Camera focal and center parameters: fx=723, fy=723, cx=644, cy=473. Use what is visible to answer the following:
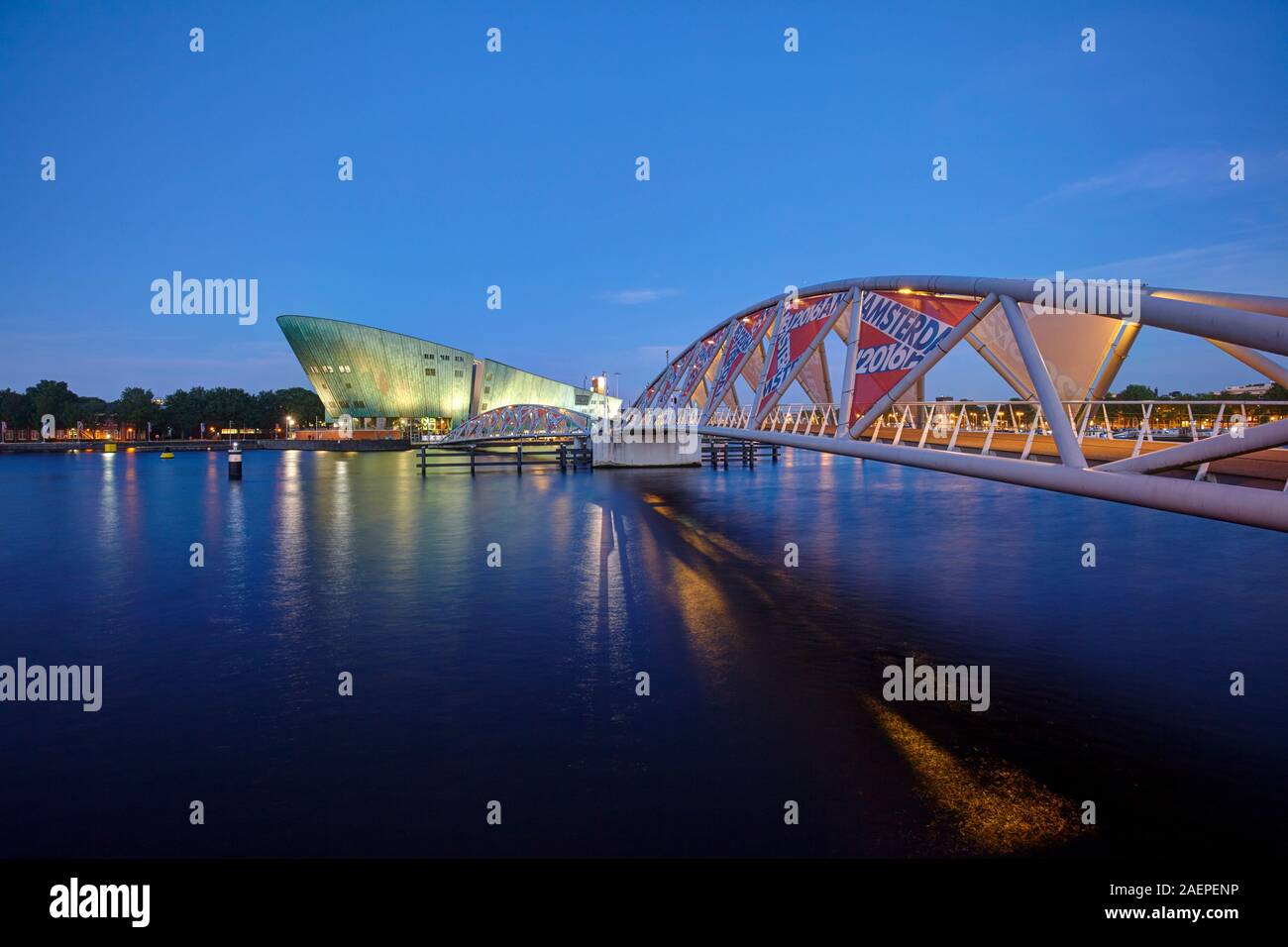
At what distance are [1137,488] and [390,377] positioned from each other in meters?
158

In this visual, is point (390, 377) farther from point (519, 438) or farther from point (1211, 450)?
point (1211, 450)

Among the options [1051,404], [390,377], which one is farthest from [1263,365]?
[390,377]

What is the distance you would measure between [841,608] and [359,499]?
139ft

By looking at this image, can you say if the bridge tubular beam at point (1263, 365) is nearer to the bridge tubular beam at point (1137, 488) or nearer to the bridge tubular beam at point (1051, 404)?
the bridge tubular beam at point (1051, 404)

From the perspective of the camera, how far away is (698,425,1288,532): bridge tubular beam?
9.45 m

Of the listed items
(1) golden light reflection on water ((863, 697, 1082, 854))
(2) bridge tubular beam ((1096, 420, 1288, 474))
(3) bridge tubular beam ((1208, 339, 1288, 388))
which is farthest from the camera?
(3) bridge tubular beam ((1208, 339, 1288, 388))

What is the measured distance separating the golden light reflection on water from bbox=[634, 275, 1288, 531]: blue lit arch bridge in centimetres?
456

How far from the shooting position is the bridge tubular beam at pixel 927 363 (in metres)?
16.6

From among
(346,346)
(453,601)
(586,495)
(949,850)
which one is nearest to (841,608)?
(453,601)

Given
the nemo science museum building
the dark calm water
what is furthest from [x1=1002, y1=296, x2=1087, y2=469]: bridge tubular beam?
the nemo science museum building

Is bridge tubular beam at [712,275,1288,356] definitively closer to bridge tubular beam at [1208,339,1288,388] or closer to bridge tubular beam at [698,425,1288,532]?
bridge tubular beam at [698,425,1288,532]

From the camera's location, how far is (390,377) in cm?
15475
